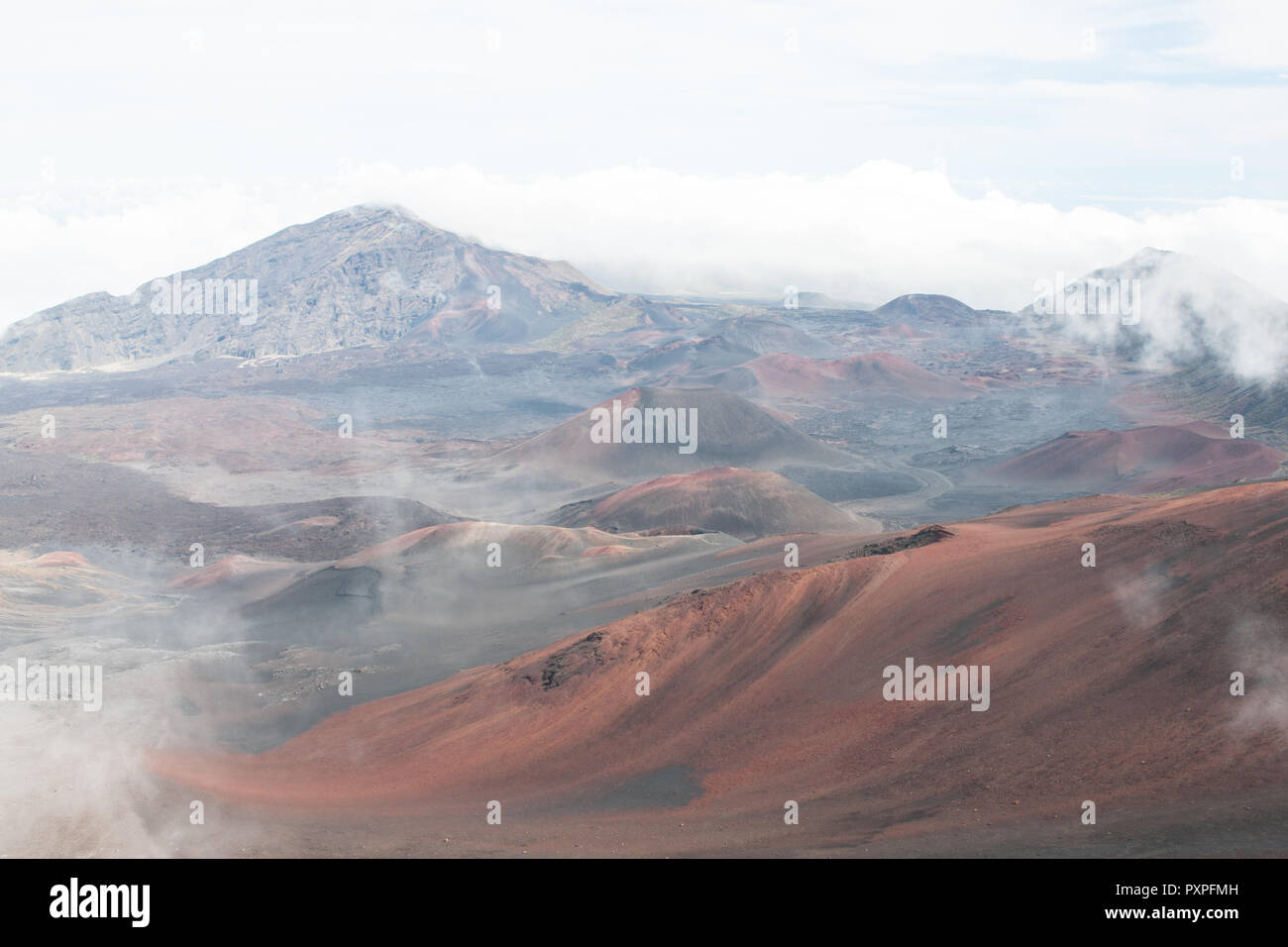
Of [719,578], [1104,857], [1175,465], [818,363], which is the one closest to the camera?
[1104,857]

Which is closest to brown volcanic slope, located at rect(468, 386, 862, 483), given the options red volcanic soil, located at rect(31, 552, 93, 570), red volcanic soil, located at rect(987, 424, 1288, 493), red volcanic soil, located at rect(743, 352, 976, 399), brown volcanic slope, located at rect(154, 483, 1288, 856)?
red volcanic soil, located at rect(987, 424, 1288, 493)

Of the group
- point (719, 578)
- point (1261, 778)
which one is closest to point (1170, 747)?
point (1261, 778)

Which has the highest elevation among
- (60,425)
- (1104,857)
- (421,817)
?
(60,425)

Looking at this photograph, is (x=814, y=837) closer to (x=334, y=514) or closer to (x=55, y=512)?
(x=334, y=514)

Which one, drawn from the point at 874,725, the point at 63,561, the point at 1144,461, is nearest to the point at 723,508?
the point at 1144,461

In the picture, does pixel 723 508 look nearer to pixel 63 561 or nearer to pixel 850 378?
pixel 63 561

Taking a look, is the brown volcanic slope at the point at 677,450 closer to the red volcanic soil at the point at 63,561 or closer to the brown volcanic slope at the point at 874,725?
the red volcanic soil at the point at 63,561
